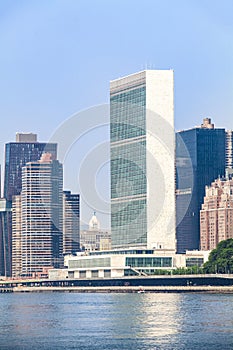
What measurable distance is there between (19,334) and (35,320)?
2178 centimetres

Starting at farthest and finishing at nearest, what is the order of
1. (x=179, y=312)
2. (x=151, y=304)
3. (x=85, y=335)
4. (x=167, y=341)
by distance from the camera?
(x=151, y=304) → (x=179, y=312) → (x=85, y=335) → (x=167, y=341)

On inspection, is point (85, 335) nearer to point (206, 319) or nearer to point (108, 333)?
point (108, 333)

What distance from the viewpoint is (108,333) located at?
122 metres

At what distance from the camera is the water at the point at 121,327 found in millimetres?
111375

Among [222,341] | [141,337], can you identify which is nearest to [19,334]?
[141,337]

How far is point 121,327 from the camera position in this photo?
12938 cm

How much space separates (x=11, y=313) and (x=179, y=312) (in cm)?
2446

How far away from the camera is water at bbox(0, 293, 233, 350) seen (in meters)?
111

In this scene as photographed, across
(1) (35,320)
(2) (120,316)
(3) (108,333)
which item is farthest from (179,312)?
(3) (108,333)

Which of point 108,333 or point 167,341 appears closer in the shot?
point 167,341

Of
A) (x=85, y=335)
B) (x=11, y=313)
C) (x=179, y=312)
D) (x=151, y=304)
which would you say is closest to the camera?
(x=85, y=335)

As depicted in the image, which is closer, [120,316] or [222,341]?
[222,341]

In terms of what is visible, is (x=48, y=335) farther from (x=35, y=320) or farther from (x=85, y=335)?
(x=35, y=320)

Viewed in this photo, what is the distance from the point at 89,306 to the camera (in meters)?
182
